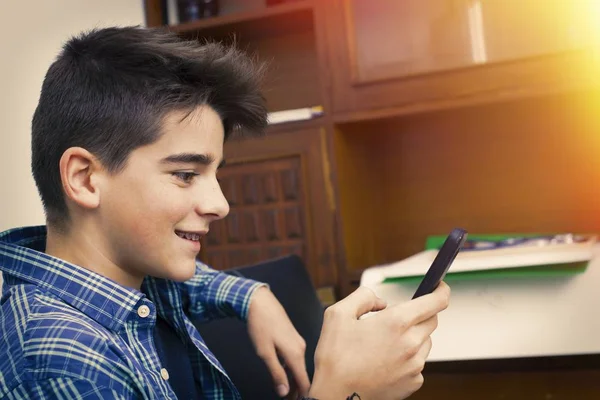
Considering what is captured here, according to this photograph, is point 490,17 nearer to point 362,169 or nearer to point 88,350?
point 362,169

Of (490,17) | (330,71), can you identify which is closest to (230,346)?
(330,71)

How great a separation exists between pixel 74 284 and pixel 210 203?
0.17m

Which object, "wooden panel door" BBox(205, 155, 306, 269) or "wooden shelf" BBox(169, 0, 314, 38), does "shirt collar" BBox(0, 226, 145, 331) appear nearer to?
"wooden panel door" BBox(205, 155, 306, 269)

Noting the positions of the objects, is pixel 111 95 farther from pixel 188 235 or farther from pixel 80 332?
pixel 80 332

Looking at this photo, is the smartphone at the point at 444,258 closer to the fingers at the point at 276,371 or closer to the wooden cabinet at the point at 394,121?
the fingers at the point at 276,371

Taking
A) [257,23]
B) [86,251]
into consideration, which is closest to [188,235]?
[86,251]

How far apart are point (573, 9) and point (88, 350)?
1.26m

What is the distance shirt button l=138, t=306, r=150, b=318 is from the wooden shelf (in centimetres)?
105

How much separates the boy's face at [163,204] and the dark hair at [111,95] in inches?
0.8

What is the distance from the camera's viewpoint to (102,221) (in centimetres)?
76

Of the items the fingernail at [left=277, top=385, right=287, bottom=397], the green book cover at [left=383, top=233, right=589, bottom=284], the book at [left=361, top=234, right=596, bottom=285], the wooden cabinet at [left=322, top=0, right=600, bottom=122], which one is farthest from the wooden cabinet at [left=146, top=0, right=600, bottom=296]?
the fingernail at [left=277, top=385, right=287, bottom=397]

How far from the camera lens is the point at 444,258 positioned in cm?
70

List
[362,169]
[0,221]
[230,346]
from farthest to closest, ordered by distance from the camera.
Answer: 1. [362,169]
2. [0,221]
3. [230,346]

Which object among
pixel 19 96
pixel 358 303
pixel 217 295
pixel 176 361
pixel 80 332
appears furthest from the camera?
pixel 19 96
